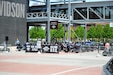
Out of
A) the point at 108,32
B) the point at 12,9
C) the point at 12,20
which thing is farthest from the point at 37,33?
the point at 12,9

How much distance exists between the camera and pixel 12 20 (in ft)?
172

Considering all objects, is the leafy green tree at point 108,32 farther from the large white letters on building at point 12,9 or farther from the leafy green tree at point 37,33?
the large white letters on building at point 12,9

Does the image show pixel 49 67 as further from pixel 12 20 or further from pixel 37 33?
pixel 37 33

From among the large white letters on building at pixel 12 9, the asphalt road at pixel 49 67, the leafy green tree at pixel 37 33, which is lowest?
the asphalt road at pixel 49 67

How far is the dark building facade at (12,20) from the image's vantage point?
1977 inches

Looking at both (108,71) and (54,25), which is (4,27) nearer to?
(54,25)

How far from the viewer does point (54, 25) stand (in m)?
43.8

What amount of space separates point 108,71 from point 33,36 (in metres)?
97.1

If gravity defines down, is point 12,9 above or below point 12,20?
above

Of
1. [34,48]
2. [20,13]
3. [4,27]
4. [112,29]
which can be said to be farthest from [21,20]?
[112,29]

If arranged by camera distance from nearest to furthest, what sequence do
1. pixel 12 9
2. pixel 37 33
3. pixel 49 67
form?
1. pixel 49 67
2. pixel 12 9
3. pixel 37 33

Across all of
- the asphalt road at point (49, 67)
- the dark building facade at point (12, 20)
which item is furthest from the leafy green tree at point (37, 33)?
the asphalt road at point (49, 67)

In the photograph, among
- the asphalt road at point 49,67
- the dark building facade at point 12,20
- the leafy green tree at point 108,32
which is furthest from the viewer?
the leafy green tree at point 108,32

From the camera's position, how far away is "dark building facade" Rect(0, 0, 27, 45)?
50.2m
